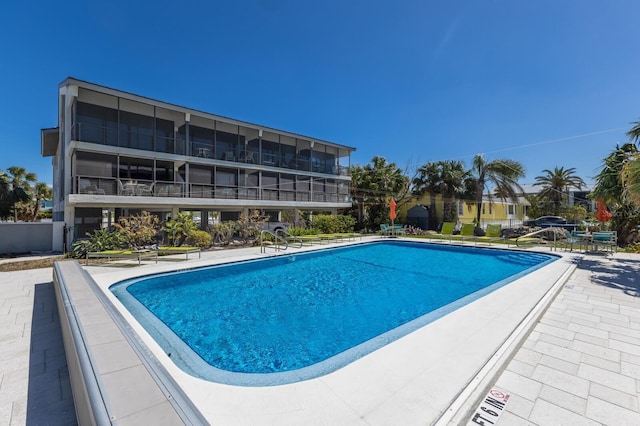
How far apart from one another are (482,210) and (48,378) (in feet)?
115

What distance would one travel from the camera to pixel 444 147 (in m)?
27.6

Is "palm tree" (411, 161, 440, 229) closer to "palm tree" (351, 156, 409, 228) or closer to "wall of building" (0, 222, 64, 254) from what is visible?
"palm tree" (351, 156, 409, 228)

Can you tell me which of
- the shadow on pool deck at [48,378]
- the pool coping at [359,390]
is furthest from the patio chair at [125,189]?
the pool coping at [359,390]

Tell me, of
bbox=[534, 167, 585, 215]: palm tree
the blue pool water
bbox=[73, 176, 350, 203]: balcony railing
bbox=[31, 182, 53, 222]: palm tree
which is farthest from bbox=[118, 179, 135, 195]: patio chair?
bbox=[534, 167, 585, 215]: palm tree

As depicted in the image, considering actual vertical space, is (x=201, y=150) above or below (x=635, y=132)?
above

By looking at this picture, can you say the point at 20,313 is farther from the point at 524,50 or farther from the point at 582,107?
the point at 582,107

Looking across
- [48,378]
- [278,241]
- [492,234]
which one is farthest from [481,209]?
[48,378]

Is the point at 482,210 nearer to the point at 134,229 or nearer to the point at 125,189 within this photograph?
the point at 134,229

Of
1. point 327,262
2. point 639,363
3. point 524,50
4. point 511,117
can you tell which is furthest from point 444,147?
point 639,363

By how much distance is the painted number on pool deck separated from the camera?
8.27 feet

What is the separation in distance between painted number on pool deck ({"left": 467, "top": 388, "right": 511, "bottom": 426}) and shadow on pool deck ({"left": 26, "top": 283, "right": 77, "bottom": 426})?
389 centimetres

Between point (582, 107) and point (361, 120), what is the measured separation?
50.4 ft

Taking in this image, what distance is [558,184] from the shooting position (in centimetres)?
3167

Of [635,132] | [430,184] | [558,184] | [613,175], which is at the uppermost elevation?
[558,184]
